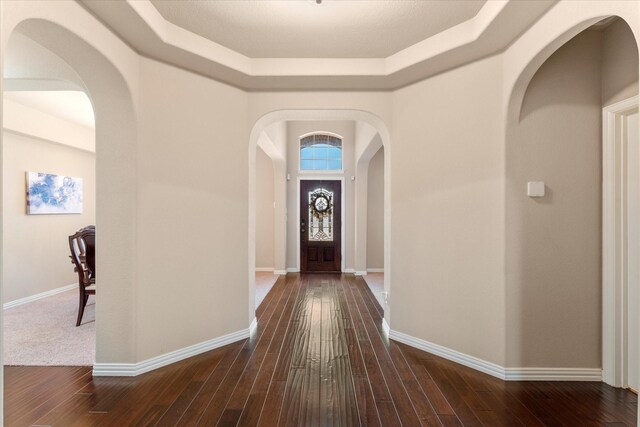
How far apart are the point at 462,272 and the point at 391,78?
6.23ft

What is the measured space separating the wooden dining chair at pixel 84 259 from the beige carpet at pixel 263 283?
202 centimetres

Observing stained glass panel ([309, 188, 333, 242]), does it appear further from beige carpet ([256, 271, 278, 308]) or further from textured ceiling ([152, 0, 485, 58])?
textured ceiling ([152, 0, 485, 58])

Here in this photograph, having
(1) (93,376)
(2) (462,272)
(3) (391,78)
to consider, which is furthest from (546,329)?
(1) (93,376)

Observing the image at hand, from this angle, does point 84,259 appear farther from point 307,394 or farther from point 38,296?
point 307,394

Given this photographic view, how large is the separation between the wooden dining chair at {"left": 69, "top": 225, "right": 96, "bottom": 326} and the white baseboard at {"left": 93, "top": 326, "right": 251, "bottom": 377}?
1.50m

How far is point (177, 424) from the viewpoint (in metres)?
2.03

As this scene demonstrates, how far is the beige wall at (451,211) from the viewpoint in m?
2.67

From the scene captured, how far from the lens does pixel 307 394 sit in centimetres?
235

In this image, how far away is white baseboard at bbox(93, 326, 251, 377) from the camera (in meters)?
2.62

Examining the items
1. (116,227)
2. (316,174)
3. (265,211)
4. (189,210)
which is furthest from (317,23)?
(265,211)

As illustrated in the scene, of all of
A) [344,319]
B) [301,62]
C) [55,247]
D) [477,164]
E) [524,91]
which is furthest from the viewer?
[55,247]

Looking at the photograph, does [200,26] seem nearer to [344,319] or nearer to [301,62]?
[301,62]

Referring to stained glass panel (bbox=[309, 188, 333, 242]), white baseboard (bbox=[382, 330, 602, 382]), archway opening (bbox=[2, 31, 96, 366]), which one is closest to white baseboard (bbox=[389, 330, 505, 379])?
white baseboard (bbox=[382, 330, 602, 382])

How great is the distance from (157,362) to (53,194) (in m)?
4.18
